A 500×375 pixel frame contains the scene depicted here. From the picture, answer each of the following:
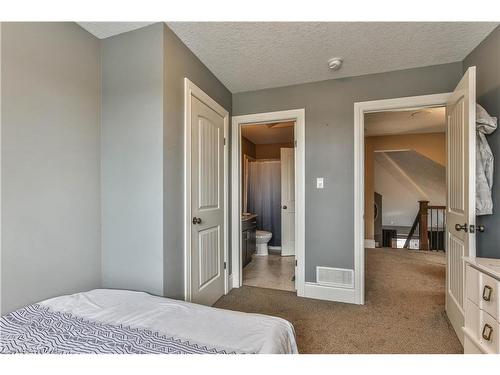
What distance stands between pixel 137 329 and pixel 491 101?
2.67 m

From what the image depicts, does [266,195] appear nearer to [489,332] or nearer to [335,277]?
[335,277]

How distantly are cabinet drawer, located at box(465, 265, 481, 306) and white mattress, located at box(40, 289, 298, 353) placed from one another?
0.96m

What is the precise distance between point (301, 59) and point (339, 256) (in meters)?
1.96

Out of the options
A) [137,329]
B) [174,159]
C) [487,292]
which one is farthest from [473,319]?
[174,159]

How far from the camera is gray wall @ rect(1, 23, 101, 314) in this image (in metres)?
1.25

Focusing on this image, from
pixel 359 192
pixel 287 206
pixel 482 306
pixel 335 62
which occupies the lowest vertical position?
pixel 482 306

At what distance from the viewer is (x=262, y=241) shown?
14.1 feet

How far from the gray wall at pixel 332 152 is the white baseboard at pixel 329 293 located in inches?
3.8

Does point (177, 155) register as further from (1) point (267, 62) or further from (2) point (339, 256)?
(2) point (339, 256)

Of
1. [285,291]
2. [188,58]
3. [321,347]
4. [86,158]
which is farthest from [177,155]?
[285,291]

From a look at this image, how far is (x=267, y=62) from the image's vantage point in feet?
7.04

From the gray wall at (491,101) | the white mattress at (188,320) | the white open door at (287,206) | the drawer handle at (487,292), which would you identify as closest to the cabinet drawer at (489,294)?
the drawer handle at (487,292)

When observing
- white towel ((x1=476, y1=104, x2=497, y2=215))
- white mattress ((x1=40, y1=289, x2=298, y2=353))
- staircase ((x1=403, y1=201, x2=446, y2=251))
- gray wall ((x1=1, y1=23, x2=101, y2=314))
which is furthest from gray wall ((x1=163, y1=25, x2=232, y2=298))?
staircase ((x1=403, y1=201, x2=446, y2=251))

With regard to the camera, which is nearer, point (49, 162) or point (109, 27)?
point (49, 162)
